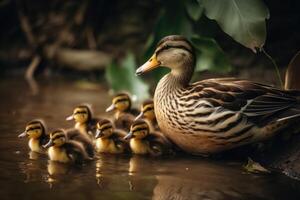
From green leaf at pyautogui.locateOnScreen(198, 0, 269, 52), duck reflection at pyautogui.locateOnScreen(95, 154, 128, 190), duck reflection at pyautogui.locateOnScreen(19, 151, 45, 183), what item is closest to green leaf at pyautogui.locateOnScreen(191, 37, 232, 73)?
green leaf at pyautogui.locateOnScreen(198, 0, 269, 52)

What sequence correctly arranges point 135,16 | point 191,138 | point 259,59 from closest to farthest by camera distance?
point 191,138, point 259,59, point 135,16

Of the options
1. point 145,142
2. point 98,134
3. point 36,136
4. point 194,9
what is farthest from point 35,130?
point 194,9

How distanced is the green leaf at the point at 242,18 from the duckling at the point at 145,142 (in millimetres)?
1015

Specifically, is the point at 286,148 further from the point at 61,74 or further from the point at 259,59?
the point at 61,74

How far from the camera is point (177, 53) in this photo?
5.54 metres

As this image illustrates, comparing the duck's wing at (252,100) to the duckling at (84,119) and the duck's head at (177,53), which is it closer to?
the duck's head at (177,53)

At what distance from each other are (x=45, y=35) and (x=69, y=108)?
2847mm

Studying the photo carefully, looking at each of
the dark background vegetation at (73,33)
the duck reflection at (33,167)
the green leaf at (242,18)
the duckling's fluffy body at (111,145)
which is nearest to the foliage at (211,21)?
the green leaf at (242,18)

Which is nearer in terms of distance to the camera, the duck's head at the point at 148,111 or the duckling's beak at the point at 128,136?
the duckling's beak at the point at 128,136

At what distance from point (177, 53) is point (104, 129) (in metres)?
0.87

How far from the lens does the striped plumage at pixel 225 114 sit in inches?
201

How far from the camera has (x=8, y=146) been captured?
215 inches

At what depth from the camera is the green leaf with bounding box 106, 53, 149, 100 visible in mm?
7547

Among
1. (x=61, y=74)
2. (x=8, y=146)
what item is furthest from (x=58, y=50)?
(x=8, y=146)
